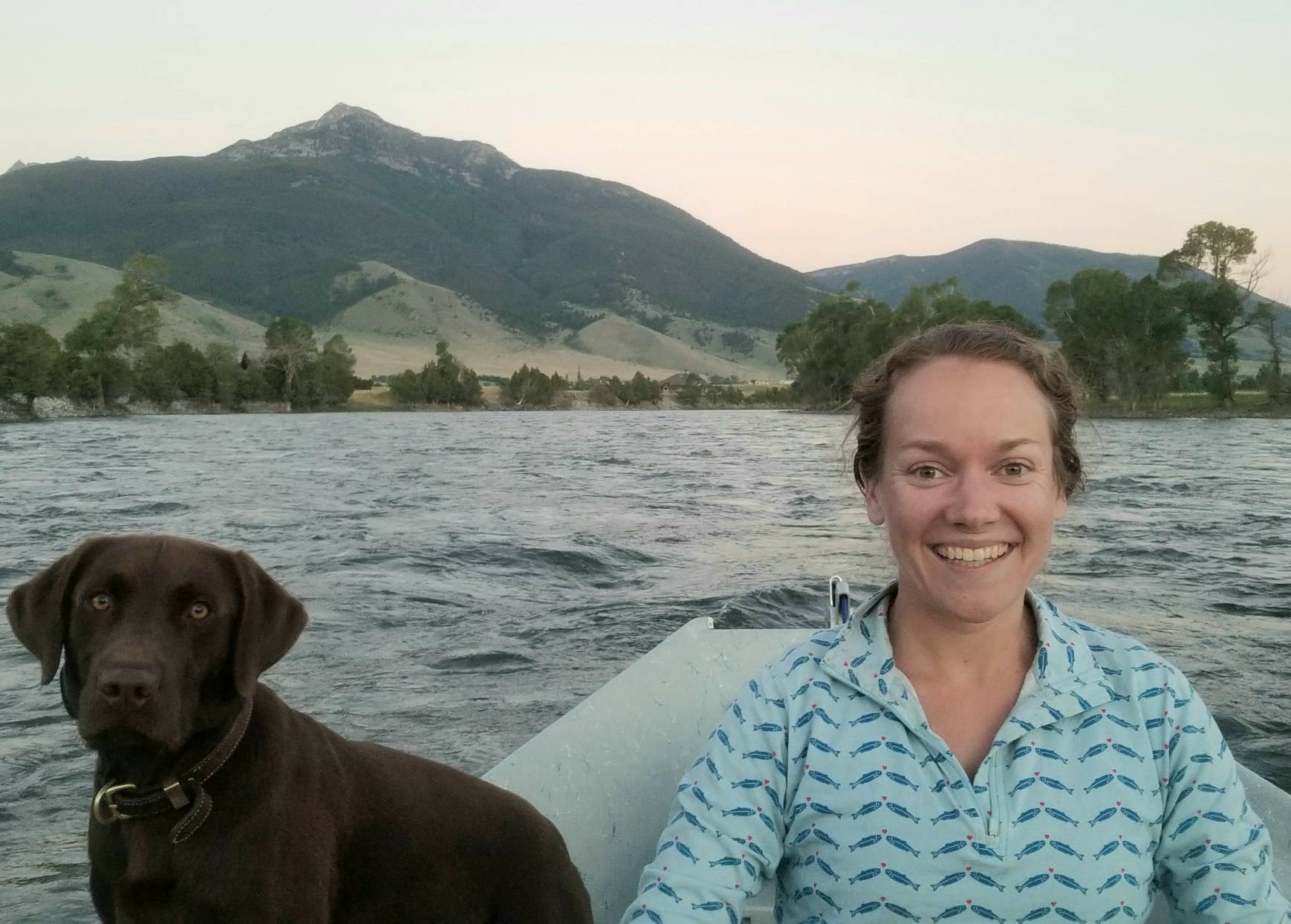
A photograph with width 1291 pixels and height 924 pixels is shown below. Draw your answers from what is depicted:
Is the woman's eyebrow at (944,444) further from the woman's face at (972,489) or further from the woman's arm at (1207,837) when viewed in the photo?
the woman's arm at (1207,837)

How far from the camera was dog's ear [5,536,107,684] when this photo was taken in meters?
2.50

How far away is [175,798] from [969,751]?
1.67 metres

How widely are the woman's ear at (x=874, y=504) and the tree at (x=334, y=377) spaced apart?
120m

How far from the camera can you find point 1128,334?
8056 cm

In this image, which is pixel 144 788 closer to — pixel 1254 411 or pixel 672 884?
pixel 672 884

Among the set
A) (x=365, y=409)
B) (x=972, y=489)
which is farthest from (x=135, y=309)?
(x=972, y=489)

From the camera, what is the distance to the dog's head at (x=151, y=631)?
2.37 meters

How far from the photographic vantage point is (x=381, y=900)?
271 cm

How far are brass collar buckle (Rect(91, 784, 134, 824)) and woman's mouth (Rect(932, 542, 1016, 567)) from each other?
1.82 m

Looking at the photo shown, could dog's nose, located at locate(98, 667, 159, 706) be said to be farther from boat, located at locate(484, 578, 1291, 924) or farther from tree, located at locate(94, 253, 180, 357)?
tree, located at locate(94, 253, 180, 357)

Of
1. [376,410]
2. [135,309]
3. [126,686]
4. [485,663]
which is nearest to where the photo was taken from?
[126,686]

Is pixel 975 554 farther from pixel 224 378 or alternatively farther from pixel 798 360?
pixel 798 360

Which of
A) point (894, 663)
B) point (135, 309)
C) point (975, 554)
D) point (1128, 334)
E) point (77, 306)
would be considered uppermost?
point (77, 306)

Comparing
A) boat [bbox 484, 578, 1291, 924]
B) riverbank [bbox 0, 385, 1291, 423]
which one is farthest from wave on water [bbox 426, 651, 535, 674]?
riverbank [bbox 0, 385, 1291, 423]
